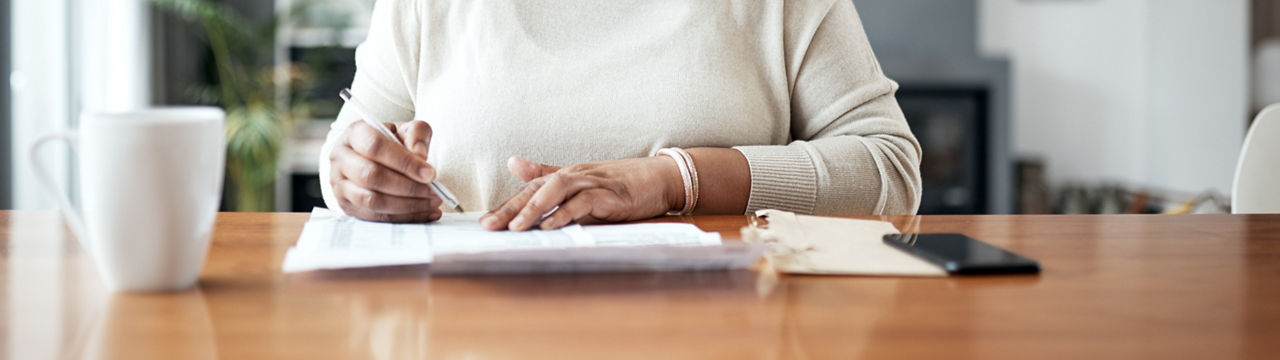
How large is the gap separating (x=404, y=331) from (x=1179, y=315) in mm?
359

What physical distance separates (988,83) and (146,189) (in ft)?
12.5

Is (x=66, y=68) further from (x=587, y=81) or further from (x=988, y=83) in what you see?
(x=988, y=83)

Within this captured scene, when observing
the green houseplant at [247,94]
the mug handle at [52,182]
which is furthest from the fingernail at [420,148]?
the green houseplant at [247,94]

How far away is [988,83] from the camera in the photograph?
12.8 ft

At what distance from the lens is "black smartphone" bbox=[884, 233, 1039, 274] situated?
56cm

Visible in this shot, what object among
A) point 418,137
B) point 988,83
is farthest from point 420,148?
point 988,83

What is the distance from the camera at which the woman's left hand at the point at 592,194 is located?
2.31ft

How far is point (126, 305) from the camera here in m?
0.46

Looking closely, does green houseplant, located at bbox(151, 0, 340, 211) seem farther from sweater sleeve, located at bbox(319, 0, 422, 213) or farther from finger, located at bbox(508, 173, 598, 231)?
finger, located at bbox(508, 173, 598, 231)

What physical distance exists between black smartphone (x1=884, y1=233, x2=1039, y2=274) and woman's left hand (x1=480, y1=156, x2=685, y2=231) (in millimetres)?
217

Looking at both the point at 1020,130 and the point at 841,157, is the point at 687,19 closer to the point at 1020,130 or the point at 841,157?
the point at 841,157

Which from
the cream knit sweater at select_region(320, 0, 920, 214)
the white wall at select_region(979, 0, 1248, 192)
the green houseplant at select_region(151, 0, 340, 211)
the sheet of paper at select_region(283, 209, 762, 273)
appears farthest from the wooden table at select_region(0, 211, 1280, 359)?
the white wall at select_region(979, 0, 1248, 192)

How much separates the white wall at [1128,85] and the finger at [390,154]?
3.71m

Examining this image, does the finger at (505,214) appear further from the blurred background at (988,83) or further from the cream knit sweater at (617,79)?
the blurred background at (988,83)
